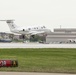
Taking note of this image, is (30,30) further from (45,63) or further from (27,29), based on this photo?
(45,63)

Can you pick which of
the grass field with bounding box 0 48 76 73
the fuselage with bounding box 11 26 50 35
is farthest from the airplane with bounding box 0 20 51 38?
the grass field with bounding box 0 48 76 73

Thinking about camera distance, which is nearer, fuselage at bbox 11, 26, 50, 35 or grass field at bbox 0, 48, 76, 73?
grass field at bbox 0, 48, 76, 73

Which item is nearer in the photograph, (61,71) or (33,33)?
(61,71)

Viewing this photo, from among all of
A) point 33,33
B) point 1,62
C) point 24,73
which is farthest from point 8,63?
point 33,33

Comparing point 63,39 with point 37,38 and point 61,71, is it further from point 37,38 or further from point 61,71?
point 61,71

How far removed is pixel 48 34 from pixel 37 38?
17.8 feet

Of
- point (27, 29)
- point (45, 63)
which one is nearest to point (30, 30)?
point (27, 29)

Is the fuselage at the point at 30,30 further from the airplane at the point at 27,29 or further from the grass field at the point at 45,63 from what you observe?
the grass field at the point at 45,63

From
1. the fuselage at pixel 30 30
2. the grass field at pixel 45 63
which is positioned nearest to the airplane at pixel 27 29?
the fuselage at pixel 30 30

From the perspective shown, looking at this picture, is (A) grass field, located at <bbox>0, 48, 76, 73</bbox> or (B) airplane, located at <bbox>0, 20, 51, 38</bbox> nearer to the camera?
(A) grass field, located at <bbox>0, 48, 76, 73</bbox>

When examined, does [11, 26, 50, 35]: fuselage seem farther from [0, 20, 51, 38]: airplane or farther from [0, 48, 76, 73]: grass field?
[0, 48, 76, 73]: grass field

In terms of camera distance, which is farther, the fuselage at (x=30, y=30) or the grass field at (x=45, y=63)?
the fuselage at (x=30, y=30)

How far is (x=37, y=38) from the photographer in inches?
5778

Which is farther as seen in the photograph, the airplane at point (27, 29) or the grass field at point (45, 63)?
the airplane at point (27, 29)
